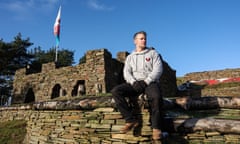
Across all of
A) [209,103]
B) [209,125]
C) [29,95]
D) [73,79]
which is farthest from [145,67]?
[29,95]

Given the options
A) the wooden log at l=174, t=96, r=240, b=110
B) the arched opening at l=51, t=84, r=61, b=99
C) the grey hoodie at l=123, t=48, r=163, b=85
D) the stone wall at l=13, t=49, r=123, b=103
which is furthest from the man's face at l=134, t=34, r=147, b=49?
the arched opening at l=51, t=84, r=61, b=99

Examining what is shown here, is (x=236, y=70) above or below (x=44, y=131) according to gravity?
above

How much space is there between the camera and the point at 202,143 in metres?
3.55

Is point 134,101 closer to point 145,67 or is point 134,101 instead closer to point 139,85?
point 139,85

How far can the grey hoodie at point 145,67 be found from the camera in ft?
11.4

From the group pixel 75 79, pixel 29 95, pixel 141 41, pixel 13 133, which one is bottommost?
pixel 13 133

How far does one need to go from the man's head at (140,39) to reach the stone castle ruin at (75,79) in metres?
5.45

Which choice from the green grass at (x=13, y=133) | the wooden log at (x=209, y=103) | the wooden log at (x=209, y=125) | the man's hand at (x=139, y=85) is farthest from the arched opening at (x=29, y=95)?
the wooden log at (x=209, y=125)

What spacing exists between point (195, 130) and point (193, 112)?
3.29 ft

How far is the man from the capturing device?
10.8ft

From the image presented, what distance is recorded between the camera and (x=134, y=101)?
12.5 ft

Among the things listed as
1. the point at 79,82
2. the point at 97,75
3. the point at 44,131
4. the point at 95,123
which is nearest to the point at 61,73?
the point at 79,82

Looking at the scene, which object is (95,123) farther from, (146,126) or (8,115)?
(8,115)

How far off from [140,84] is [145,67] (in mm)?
314
